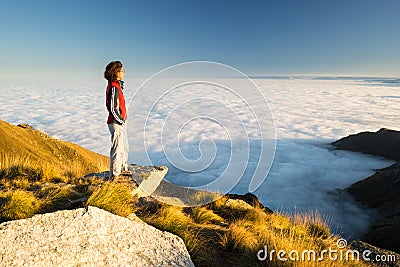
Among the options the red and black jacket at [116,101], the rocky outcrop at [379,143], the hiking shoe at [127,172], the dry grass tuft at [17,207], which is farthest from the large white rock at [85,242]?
the rocky outcrop at [379,143]

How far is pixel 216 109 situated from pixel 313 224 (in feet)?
13.9

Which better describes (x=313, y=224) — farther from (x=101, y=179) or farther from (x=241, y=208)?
(x=101, y=179)

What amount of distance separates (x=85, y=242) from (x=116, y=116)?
338cm

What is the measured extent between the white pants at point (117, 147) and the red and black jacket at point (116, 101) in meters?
0.24

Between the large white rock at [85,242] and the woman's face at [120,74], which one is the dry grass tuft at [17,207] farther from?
the woman's face at [120,74]

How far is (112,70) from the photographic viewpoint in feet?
19.5

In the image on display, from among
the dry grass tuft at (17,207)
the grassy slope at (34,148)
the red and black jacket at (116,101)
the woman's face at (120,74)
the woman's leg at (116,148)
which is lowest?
the grassy slope at (34,148)

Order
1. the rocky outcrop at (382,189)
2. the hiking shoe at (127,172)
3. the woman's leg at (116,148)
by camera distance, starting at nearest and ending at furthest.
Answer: the woman's leg at (116,148), the hiking shoe at (127,172), the rocky outcrop at (382,189)

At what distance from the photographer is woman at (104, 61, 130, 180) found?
236 inches

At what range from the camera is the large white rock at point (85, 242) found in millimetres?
3014

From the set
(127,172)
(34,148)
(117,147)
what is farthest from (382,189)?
(117,147)

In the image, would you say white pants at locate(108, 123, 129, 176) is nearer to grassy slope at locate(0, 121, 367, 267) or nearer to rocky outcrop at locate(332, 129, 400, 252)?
grassy slope at locate(0, 121, 367, 267)

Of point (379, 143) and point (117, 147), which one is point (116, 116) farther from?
point (379, 143)

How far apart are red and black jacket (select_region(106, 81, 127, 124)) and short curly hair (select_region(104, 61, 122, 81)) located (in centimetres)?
12
